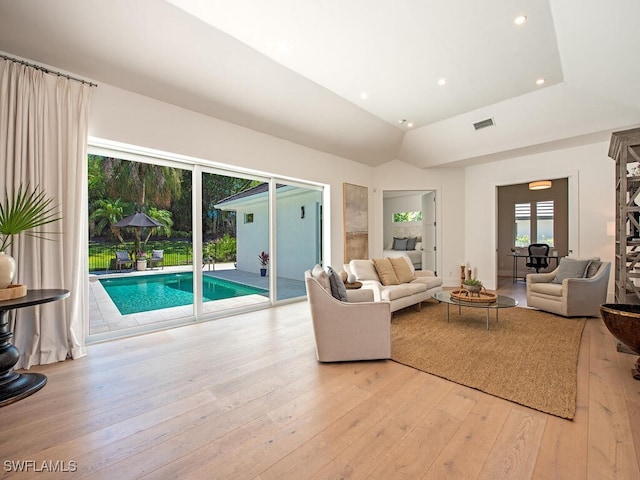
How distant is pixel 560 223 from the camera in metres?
8.03

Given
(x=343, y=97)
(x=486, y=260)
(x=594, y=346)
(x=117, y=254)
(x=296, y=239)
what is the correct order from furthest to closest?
1. (x=486, y=260)
2. (x=296, y=239)
3. (x=343, y=97)
4. (x=117, y=254)
5. (x=594, y=346)

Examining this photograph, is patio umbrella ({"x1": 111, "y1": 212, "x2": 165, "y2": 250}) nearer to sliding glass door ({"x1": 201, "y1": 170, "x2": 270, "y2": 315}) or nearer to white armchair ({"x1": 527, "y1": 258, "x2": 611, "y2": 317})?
sliding glass door ({"x1": 201, "y1": 170, "x2": 270, "y2": 315})

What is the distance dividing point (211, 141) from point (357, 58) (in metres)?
2.23

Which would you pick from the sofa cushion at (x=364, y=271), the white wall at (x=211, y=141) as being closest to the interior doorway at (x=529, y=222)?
the white wall at (x=211, y=141)

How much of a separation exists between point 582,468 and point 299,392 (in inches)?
66.6

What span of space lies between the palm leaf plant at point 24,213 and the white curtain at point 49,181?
5 centimetres

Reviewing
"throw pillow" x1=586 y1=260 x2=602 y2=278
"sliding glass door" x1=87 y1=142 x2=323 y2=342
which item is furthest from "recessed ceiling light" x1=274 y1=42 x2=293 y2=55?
"throw pillow" x1=586 y1=260 x2=602 y2=278

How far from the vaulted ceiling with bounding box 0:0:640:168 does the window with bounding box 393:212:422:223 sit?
479 centimetres

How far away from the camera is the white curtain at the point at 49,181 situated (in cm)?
266

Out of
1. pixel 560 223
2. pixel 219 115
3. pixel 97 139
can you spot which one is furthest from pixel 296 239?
pixel 560 223

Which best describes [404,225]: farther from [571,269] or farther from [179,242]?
[179,242]

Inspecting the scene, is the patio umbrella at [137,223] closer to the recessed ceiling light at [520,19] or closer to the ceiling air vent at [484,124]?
the recessed ceiling light at [520,19]

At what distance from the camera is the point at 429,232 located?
7.11 m

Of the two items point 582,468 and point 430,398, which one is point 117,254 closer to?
point 430,398
